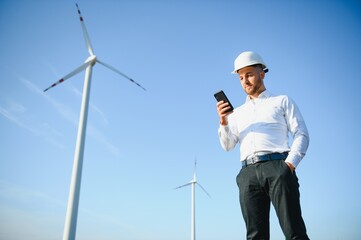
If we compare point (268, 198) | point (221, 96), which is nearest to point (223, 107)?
point (221, 96)

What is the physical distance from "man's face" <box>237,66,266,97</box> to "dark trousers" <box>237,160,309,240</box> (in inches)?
63.5

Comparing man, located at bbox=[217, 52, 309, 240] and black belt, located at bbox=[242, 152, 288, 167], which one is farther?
black belt, located at bbox=[242, 152, 288, 167]

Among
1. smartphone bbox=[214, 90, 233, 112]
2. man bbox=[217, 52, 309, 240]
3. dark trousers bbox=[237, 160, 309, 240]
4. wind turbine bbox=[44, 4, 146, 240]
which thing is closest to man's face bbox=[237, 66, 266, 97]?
man bbox=[217, 52, 309, 240]

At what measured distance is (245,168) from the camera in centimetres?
472

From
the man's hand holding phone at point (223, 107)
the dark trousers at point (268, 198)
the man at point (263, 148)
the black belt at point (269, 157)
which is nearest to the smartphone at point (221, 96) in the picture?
the man's hand holding phone at point (223, 107)

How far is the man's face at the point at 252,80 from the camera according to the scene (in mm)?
5248

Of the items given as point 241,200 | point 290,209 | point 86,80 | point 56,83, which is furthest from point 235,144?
point 56,83

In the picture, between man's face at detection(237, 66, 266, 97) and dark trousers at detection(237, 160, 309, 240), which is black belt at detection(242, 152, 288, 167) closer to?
dark trousers at detection(237, 160, 309, 240)

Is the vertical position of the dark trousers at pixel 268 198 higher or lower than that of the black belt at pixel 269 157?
lower

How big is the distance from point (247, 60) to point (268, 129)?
4.88 feet

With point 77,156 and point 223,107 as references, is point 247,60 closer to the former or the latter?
point 223,107

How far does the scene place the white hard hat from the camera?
5211 mm

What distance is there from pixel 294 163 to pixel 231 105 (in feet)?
5.02

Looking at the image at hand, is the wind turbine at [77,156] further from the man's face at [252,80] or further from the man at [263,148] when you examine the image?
the man's face at [252,80]
